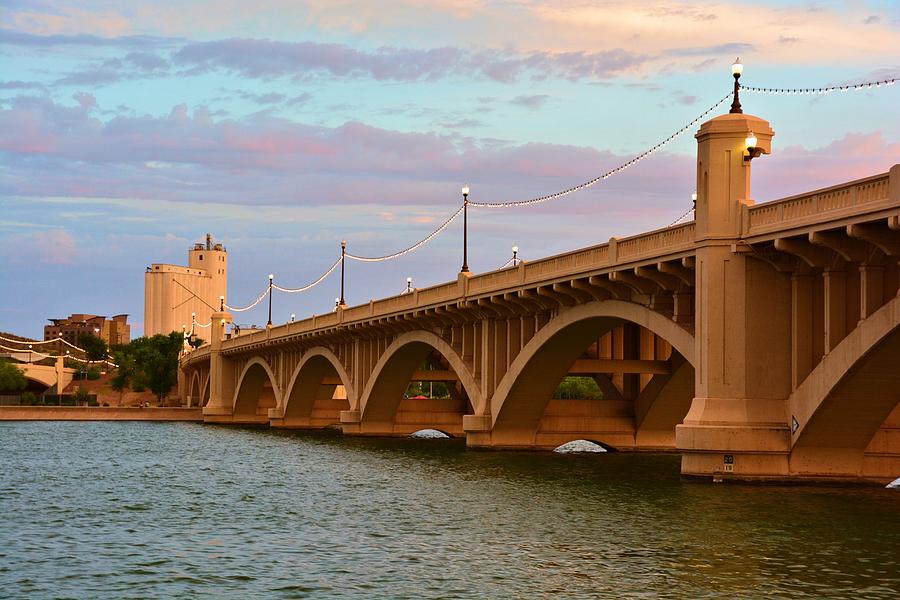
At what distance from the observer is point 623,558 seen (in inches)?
1134

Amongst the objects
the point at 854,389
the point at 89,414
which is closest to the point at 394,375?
the point at 854,389

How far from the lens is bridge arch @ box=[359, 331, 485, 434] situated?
75188 millimetres

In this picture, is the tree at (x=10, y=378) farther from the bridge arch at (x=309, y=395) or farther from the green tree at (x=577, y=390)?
the bridge arch at (x=309, y=395)

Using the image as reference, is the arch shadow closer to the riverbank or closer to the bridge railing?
the bridge railing

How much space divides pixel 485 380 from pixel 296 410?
4918cm

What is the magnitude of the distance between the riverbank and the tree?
54.0 metres

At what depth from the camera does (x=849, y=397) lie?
37.9 m

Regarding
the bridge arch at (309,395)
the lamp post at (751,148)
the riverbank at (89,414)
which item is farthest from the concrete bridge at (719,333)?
the riverbank at (89,414)

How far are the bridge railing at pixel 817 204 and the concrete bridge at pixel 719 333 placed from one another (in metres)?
0.05

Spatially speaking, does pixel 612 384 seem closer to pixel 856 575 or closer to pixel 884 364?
pixel 884 364

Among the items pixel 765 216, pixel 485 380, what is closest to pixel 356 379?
pixel 485 380

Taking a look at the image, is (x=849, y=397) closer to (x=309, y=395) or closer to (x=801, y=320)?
(x=801, y=320)

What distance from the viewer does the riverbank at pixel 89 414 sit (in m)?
138

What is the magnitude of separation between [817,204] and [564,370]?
25.0 metres
